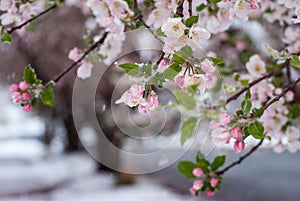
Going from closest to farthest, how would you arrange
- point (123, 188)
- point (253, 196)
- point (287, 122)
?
point (287, 122) → point (253, 196) → point (123, 188)

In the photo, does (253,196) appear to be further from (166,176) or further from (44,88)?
(44,88)

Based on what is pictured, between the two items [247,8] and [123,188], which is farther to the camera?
[123,188]

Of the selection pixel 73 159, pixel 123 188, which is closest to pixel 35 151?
pixel 73 159

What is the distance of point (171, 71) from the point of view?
1.97 feet

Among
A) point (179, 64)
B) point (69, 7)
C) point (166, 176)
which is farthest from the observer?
point (166, 176)

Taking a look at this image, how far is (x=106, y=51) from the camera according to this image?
1.17m

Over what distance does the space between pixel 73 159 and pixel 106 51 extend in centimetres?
673

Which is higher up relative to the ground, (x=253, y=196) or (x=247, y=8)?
(x=247, y=8)

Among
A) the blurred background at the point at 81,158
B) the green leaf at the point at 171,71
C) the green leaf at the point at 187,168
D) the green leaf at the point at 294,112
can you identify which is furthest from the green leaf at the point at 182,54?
the blurred background at the point at 81,158

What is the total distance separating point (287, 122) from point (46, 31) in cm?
382

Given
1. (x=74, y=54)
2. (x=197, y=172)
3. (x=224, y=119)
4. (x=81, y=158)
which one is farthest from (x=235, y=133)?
(x=81, y=158)

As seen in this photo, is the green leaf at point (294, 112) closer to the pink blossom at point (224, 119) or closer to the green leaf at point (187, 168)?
the green leaf at point (187, 168)

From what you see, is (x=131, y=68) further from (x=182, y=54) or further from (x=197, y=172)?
(x=197, y=172)

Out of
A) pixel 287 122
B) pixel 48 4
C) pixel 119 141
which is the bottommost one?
pixel 119 141
